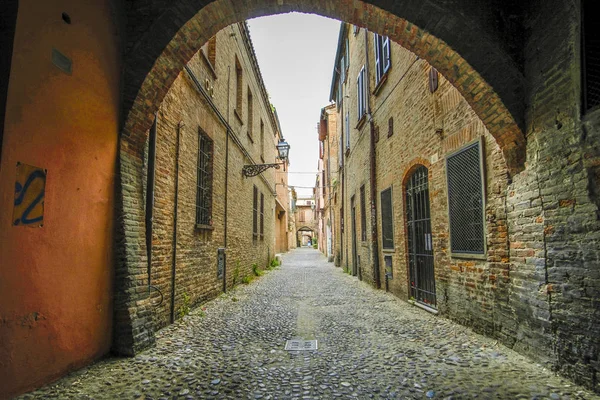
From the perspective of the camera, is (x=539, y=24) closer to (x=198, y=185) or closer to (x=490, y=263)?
(x=490, y=263)

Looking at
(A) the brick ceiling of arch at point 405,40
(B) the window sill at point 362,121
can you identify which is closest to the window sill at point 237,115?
(B) the window sill at point 362,121

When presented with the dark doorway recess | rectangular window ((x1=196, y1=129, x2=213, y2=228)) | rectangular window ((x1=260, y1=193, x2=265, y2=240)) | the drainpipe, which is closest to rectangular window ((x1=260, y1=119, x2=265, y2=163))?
rectangular window ((x1=260, y1=193, x2=265, y2=240))

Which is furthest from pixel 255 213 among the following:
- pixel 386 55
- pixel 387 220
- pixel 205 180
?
pixel 386 55

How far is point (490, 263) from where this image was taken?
14.0ft

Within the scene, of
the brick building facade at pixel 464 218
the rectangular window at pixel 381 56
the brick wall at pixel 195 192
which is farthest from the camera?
the rectangular window at pixel 381 56

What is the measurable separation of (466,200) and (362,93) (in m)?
6.73

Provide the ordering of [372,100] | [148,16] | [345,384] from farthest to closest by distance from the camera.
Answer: [372,100] → [148,16] → [345,384]

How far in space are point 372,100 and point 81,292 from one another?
826cm

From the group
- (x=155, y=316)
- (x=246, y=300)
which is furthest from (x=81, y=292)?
(x=246, y=300)

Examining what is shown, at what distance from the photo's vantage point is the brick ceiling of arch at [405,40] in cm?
381

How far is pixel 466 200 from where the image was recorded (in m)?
4.85

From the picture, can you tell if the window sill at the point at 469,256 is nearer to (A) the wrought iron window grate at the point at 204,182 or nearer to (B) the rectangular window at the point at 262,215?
(A) the wrought iron window grate at the point at 204,182

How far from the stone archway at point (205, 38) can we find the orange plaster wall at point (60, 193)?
0.18 m

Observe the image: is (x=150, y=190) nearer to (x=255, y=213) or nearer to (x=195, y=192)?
(x=195, y=192)
